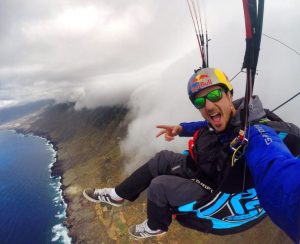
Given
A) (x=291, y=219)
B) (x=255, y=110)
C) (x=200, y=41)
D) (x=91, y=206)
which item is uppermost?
(x=200, y=41)

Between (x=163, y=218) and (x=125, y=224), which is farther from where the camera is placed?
(x=125, y=224)

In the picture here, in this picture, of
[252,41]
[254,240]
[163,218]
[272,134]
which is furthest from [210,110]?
[254,240]

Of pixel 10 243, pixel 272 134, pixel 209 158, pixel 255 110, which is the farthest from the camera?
pixel 10 243

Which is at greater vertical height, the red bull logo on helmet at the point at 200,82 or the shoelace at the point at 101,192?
the red bull logo on helmet at the point at 200,82

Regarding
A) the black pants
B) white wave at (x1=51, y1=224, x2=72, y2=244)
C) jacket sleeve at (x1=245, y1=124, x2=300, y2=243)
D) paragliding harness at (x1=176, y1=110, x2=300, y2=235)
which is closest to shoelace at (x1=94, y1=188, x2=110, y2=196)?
the black pants

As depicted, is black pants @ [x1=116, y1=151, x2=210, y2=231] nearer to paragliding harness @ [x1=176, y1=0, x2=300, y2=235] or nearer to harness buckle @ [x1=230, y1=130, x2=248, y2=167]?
paragliding harness @ [x1=176, y1=0, x2=300, y2=235]

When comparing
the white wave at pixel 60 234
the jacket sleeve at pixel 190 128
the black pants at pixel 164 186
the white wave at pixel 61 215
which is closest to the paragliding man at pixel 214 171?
the black pants at pixel 164 186

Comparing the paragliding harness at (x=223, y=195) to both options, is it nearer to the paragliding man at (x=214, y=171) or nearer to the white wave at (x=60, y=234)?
the paragliding man at (x=214, y=171)

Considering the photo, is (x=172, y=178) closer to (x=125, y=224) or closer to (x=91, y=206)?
(x=125, y=224)

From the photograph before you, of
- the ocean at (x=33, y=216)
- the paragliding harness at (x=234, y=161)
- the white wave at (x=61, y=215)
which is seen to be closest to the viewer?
the paragliding harness at (x=234, y=161)
